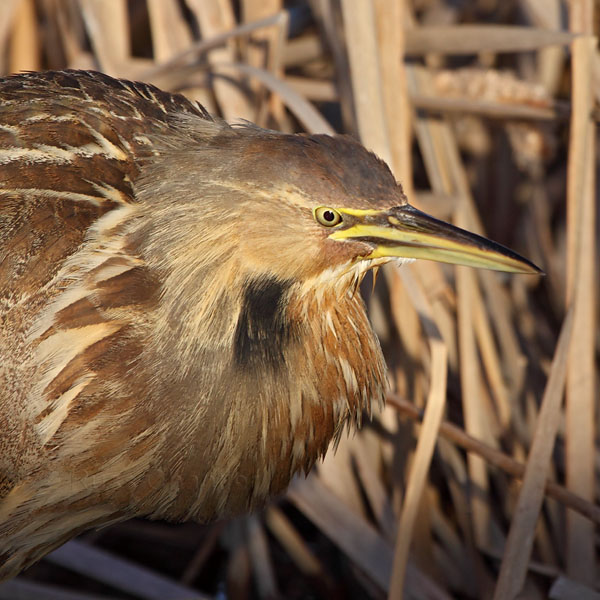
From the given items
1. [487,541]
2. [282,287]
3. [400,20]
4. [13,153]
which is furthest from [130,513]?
[400,20]

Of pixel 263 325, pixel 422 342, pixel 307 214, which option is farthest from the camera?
pixel 422 342

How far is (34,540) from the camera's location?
69.8 inches

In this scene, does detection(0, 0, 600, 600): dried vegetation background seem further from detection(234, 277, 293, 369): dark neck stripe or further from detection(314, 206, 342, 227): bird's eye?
detection(314, 206, 342, 227): bird's eye

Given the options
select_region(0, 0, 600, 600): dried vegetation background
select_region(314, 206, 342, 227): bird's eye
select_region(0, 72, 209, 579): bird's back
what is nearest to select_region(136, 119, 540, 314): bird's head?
select_region(314, 206, 342, 227): bird's eye

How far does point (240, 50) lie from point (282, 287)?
119cm

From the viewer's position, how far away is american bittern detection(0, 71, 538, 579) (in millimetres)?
1501

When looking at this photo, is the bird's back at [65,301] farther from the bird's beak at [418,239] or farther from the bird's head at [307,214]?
the bird's beak at [418,239]

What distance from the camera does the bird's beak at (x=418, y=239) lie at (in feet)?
4.91

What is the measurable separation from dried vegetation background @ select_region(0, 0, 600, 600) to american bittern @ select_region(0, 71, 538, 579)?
0.42m

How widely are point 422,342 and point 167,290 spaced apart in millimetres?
929

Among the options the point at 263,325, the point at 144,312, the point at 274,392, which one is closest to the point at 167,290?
the point at 144,312

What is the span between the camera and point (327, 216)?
1483 millimetres

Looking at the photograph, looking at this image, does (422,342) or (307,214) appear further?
(422,342)

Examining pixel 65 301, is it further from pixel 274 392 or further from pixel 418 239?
pixel 418 239
